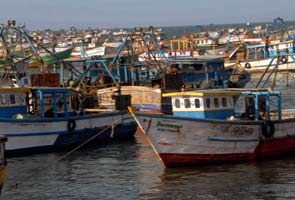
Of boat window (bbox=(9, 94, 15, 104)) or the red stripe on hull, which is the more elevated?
boat window (bbox=(9, 94, 15, 104))

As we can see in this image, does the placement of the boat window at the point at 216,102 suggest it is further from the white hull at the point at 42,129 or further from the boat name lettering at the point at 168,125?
the white hull at the point at 42,129

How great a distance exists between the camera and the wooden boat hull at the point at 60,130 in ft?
96.4

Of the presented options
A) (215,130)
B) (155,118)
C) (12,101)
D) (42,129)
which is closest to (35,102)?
(12,101)

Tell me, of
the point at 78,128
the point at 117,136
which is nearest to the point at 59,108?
the point at 78,128

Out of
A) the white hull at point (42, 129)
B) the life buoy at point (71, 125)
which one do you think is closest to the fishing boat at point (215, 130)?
the white hull at point (42, 129)

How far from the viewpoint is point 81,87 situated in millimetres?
37344

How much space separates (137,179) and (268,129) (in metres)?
6.03

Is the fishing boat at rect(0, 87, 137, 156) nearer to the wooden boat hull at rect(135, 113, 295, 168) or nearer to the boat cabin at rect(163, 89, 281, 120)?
the boat cabin at rect(163, 89, 281, 120)

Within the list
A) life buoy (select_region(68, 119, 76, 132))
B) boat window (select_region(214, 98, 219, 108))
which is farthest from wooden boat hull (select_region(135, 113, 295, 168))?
life buoy (select_region(68, 119, 76, 132))

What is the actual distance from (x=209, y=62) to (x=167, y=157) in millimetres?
22713

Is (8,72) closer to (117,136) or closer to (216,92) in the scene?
(117,136)

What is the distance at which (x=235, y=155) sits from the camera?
87.6 feet

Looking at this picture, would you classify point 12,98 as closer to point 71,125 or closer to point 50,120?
point 50,120

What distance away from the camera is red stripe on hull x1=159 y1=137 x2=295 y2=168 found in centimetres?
2583
